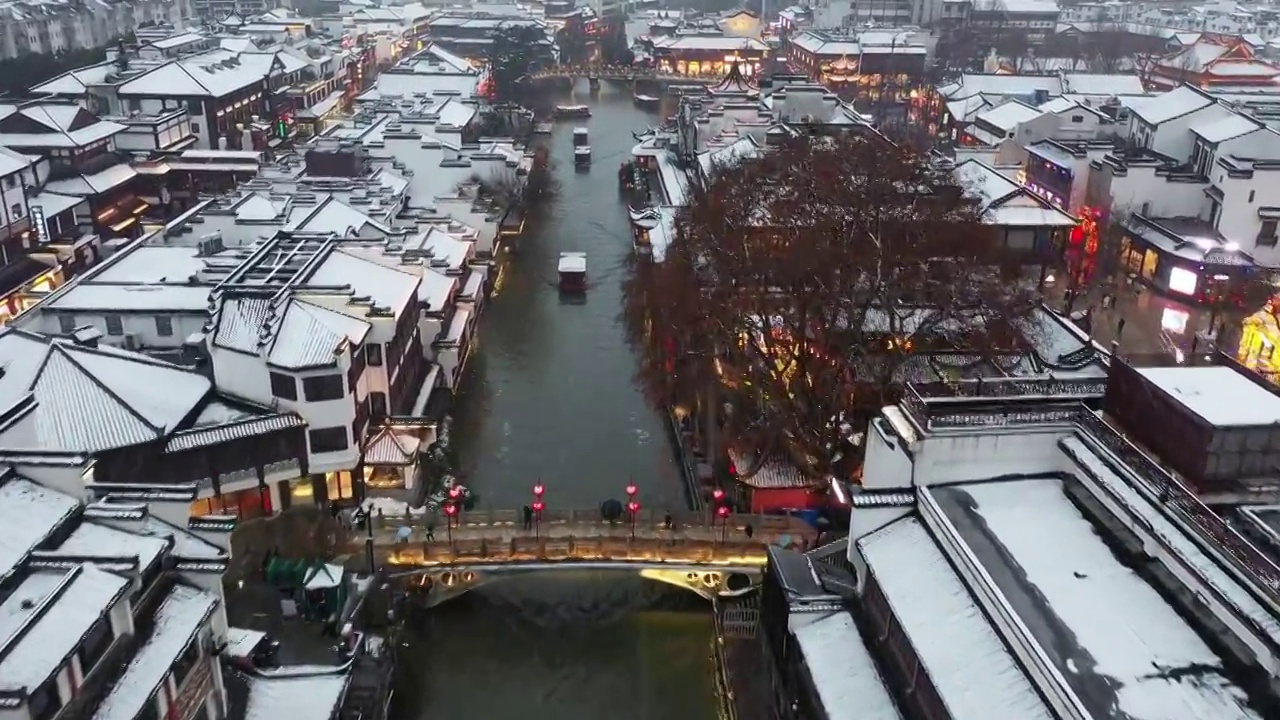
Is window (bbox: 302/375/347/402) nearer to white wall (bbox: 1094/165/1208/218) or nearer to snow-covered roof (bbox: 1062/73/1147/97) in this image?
Answer: white wall (bbox: 1094/165/1208/218)

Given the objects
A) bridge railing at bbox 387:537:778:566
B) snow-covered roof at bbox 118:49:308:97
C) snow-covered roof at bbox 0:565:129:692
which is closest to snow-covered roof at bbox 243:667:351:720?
snow-covered roof at bbox 0:565:129:692

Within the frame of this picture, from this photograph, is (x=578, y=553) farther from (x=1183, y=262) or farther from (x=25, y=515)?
(x=1183, y=262)

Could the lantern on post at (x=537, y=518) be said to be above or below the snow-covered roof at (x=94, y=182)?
below

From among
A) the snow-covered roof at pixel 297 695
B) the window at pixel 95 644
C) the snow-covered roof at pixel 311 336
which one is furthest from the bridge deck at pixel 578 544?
the window at pixel 95 644

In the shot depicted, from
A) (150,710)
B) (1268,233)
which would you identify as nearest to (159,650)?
(150,710)

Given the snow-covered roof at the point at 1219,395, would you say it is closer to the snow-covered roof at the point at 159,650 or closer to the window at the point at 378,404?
the snow-covered roof at the point at 159,650

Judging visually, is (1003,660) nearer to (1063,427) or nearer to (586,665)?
(1063,427)

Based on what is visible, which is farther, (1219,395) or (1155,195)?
(1155,195)
